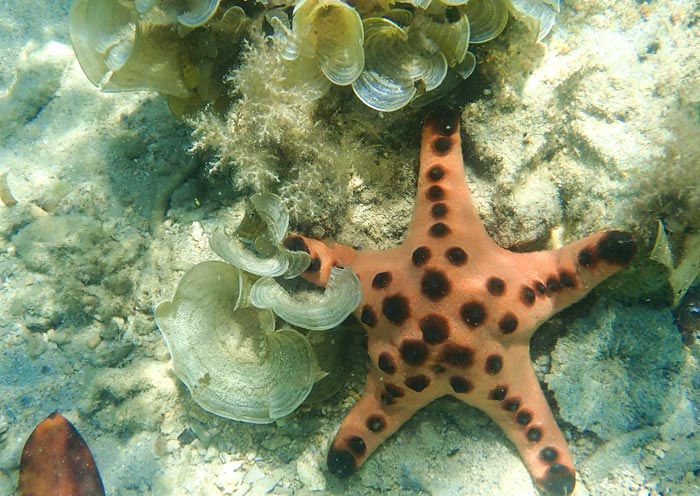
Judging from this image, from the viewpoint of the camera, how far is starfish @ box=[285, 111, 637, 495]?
262 centimetres

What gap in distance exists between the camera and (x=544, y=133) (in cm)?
303

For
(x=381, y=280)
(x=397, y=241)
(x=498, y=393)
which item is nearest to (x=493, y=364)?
(x=498, y=393)

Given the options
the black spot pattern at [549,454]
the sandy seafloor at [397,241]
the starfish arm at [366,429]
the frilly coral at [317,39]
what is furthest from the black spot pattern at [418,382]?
the frilly coral at [317,39]

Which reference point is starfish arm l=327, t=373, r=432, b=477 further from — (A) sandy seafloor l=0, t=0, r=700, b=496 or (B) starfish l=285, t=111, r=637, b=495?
(A) sandy seafloor l=0, t=0, r=700, b=496

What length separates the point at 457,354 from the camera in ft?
8.56

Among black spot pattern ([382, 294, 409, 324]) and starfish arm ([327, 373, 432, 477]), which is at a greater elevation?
black spot pattern ([382, 294, 409, 324])

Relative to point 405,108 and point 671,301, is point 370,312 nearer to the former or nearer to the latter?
point 405,108

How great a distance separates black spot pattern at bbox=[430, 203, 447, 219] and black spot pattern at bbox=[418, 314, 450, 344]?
62 cm

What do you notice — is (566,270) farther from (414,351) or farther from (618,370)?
(414,351)

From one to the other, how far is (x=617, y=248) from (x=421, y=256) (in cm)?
107

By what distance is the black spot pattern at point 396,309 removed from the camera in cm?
266

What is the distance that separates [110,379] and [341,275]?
207cm

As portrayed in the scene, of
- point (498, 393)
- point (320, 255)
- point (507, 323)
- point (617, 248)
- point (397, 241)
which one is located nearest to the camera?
point (617, 248)

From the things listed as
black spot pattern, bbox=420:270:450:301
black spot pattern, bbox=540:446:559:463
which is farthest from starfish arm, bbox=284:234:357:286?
black spot pattern, bbox=540:446:559:463
